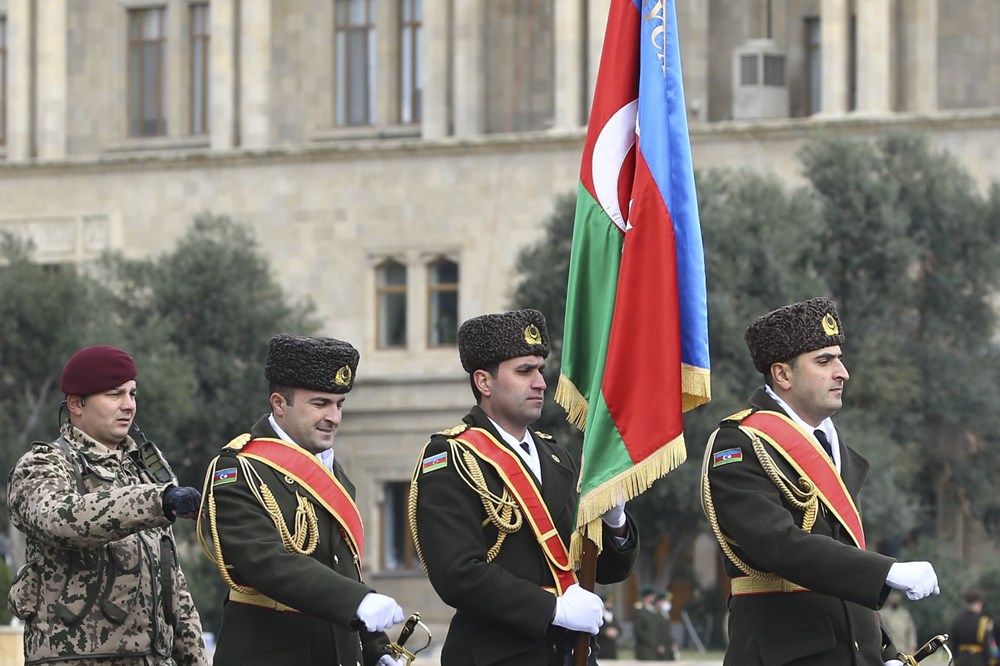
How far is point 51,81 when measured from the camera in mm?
54781

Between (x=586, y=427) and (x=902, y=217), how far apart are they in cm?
3257

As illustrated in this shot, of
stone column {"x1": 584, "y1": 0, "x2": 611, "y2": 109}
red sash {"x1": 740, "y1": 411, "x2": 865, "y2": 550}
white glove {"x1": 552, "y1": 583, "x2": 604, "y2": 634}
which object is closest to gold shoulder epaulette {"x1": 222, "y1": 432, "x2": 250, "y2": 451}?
white glove {"x1": 552, "y1": 583, "x2": 604, "y2": 634}

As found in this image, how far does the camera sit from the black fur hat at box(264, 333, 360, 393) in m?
10.2

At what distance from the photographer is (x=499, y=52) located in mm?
53188

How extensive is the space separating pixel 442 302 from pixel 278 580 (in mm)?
40722

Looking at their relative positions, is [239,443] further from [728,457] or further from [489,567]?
[728,457]

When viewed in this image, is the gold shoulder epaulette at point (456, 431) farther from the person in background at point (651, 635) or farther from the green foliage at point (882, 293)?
the green foliage at point (882, 293)

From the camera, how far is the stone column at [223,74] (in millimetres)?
53500

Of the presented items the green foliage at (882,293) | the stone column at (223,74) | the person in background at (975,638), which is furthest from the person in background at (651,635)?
the stone column at (223,74)

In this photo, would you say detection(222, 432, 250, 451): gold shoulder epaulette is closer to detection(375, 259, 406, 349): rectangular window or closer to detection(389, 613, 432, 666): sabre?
detection(389, 613, 432, 666): sabre

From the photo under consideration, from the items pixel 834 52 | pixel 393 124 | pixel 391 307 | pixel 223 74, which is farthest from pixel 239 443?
pixel 223 74

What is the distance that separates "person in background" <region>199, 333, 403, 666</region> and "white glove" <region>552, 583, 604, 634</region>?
736 millimetres

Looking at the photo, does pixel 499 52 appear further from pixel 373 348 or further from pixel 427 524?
pixel 427 524

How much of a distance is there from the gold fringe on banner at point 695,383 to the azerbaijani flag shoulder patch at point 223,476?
1.70m
